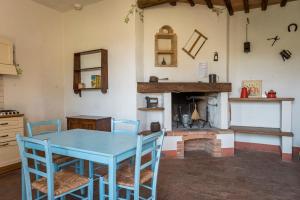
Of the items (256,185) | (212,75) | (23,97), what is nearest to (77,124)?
(23,97)

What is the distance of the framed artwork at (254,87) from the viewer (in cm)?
417

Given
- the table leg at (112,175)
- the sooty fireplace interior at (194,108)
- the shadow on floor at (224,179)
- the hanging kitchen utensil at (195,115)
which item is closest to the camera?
the table leg at (112,175)

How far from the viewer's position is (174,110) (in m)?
4.41

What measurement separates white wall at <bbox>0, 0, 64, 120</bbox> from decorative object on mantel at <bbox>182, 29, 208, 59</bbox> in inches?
105

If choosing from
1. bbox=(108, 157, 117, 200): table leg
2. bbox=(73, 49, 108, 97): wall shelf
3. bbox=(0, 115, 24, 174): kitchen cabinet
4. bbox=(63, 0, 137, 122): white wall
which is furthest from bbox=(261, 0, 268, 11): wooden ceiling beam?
bbox=(0, 115, 24, 174): kitchen cabinet

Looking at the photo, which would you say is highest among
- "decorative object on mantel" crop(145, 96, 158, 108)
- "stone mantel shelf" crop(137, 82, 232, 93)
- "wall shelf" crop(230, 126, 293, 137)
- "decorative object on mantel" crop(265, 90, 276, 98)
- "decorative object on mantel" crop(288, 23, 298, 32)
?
"decorative object on mantel" crop(288, 23, 298, 32)

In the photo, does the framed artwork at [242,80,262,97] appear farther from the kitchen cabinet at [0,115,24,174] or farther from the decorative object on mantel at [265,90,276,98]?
the kitchen cabinet at [0,115,24,174]

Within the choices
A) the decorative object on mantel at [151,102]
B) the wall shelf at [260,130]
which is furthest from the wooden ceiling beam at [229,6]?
the wall shelf at [260,130]

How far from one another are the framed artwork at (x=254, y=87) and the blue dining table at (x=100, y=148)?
10.1 feet

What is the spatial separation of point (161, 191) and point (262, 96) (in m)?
2.85

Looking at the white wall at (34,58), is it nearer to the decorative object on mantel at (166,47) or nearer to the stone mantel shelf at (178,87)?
the stone mantel shelf at (178,87)

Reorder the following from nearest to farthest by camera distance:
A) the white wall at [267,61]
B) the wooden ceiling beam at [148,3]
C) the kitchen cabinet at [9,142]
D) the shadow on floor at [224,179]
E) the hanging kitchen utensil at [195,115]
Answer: the shadow on floor at [224,179], the kitchen cabinet at [9,142], the wooden ceiling beam at [148,3], the white wall at [267,61], the hanging kitchen utensil at [195,115]

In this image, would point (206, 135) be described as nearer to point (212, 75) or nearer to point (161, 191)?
point (212, 75)

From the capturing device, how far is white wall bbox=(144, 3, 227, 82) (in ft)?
13.2
